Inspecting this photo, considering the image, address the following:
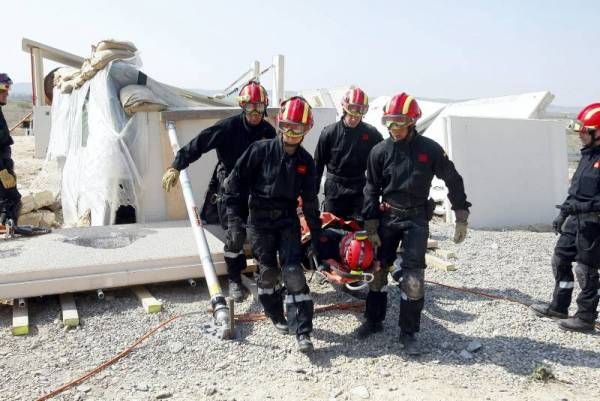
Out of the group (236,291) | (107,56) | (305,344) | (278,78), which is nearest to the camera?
(305,344)

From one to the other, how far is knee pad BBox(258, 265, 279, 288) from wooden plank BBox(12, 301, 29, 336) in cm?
192

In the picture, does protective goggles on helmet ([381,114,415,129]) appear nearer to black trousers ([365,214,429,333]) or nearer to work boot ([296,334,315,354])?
black trousers ([365,214,429,333])

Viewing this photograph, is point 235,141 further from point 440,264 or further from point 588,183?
point 588,183

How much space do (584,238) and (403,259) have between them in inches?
65.0

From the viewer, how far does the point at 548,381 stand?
387cm

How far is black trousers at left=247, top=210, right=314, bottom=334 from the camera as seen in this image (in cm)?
433

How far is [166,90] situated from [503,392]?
5.58 metres

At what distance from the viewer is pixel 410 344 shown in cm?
425

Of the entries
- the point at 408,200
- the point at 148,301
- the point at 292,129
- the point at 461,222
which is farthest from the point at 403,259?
the point at 148,301

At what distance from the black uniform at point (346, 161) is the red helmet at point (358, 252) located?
122 cm

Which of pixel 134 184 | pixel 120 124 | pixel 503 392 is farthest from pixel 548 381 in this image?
pixel 120 124

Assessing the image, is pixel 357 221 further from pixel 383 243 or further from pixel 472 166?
pixel 472 166

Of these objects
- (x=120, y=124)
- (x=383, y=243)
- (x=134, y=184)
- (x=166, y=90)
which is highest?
(x=166, y=90)

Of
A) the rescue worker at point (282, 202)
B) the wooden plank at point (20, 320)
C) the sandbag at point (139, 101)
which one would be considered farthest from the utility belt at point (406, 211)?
the sandbag at point (139, 101)
